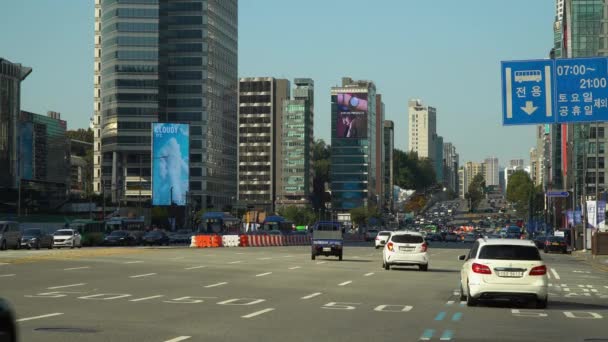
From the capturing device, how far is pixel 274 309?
72.5 feet

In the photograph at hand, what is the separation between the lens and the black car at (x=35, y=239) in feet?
237

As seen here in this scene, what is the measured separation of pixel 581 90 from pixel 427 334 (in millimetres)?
22923

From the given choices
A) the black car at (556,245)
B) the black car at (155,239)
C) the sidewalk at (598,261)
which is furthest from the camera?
the black car at (155,239)

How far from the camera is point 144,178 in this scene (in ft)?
641

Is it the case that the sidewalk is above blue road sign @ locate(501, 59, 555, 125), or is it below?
below

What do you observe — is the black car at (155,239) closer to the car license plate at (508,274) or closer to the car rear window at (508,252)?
the car rear window at (508,252)

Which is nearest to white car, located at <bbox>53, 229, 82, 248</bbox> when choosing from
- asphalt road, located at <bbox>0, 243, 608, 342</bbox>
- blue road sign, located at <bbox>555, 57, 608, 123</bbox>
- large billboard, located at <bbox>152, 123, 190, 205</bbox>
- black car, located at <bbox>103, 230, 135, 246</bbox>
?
black car, located at <bbox>103, 230, 135, 246</bbox>

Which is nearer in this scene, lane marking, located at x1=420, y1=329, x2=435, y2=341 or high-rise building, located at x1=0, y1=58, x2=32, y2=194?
lane marking, located at x1=420, y1=329, x2=435, y2=341

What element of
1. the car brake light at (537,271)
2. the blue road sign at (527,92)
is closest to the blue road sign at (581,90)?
the blue road sign at (527,92)

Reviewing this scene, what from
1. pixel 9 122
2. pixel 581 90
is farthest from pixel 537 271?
pixel 9 122

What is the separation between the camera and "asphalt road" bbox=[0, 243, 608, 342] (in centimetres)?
1702

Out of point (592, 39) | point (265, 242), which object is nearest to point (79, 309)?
point (265, 242)

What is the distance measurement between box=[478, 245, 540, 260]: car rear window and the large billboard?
439 ft

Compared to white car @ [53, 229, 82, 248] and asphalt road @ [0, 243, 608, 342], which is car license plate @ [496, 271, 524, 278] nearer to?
asphalt road @ [0, 243, 608, 342]
